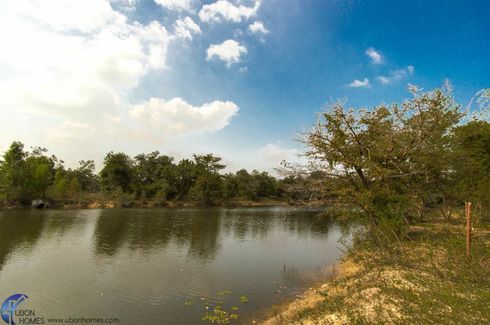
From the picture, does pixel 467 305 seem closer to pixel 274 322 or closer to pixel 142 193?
pixel 274 322

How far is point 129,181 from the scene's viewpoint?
92.8 meters

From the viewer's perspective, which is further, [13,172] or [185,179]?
[185,179]

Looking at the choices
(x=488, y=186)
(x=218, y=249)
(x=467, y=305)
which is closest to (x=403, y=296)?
(x=467, y=305)

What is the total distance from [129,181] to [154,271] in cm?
7946

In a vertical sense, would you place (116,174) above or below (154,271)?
above

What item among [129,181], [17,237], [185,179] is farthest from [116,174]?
[17,237]

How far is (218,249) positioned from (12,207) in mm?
64509

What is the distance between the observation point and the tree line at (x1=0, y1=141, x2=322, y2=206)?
71.8m

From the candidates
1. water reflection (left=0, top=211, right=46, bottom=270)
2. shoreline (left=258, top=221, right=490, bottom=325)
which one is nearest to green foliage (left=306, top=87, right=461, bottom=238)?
shoreline (left=258, top=221, right=490, bottom=325)

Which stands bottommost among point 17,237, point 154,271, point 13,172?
point 17,237

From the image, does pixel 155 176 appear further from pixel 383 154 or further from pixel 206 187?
pixel 383 154

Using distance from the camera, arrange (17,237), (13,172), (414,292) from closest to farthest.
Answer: (414,292) → (17,237) → (13,172)

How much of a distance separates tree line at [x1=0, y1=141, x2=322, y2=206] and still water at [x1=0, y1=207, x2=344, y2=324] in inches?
1361

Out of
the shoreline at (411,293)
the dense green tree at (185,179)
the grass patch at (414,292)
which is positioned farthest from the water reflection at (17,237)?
the dense green tree at (185,179)
